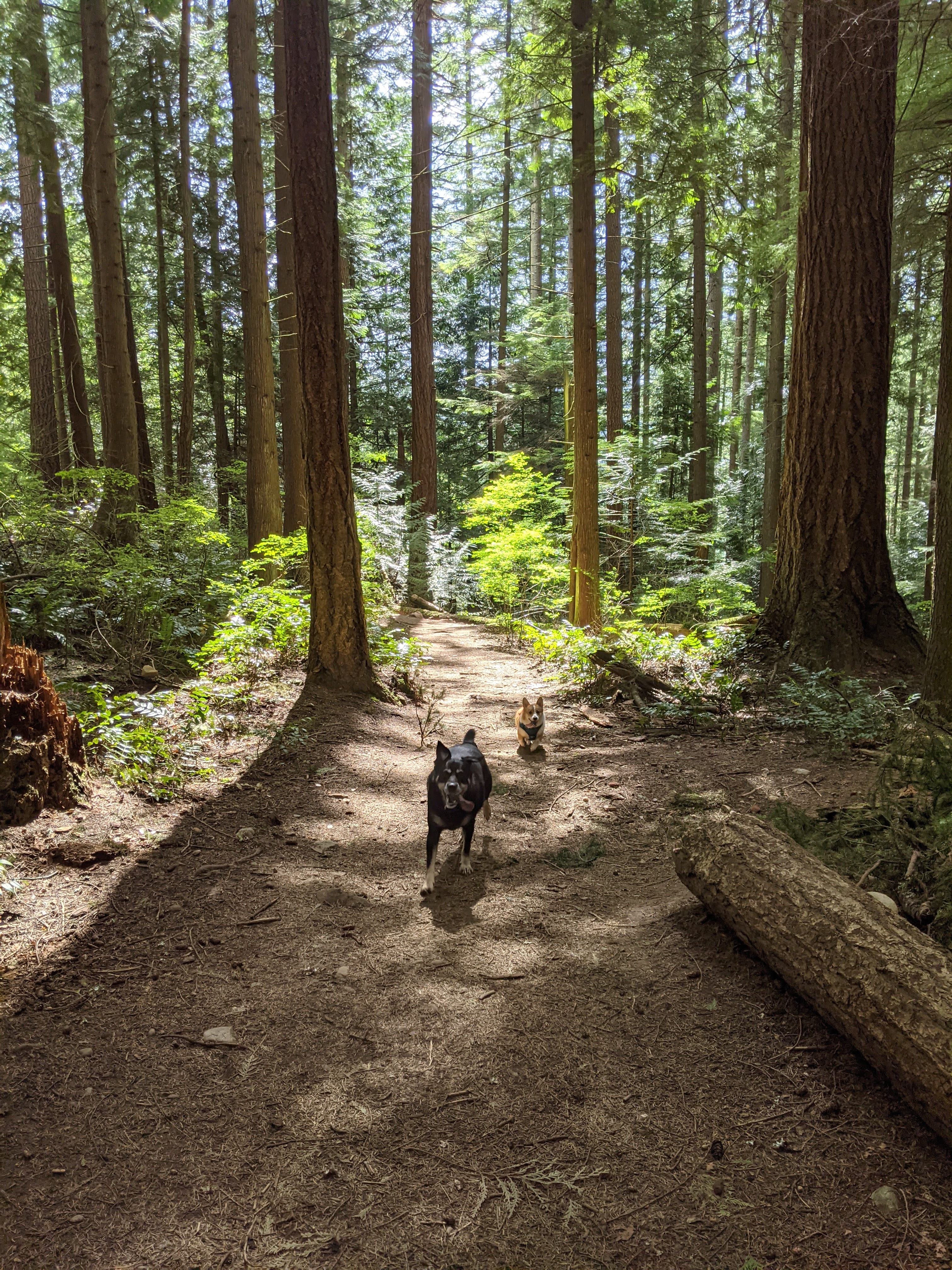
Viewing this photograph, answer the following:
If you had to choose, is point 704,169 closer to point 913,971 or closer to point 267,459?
point 267,459

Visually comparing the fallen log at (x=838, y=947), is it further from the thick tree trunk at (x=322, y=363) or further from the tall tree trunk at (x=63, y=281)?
the tall tree trunk at (x=63, y=281)

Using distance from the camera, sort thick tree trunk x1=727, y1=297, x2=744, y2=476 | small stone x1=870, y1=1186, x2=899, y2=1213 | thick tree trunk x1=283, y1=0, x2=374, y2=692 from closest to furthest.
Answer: small stone x1=870, y1=1186, x2=899, y2=1213 → thick tree trunk x1=283, y1=0, x2=374, y2=692 → thick tree trunk x1=727, y1=297, x2=744, y2=476

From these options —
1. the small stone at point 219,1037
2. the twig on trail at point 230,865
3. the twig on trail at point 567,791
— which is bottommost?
the twig on trail at point 567,791

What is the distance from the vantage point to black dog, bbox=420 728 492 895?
408 cm

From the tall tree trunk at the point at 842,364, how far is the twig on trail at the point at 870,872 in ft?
13.5

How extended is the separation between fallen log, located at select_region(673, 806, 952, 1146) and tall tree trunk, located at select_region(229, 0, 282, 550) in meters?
9.37

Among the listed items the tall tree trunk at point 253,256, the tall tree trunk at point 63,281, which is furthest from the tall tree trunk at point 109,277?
the tall tree trunk at point 63,281

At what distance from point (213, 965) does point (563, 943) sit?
1.71m

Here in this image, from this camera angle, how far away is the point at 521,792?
5836 millimetres

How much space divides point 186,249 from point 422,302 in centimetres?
560

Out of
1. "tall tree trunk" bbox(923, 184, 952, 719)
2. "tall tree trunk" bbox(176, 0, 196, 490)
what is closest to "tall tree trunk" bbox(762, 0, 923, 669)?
"tall tree trunk" bbox(923, 184, 952, 719)

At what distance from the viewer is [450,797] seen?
3.97 metres

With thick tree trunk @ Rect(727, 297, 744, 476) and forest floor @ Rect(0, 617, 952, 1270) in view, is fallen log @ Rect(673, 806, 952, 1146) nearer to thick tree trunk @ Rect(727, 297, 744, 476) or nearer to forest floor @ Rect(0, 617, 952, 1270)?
forest floor @ Rect(0, 617, 952, 1270)

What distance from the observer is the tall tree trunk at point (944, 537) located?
4.54m
